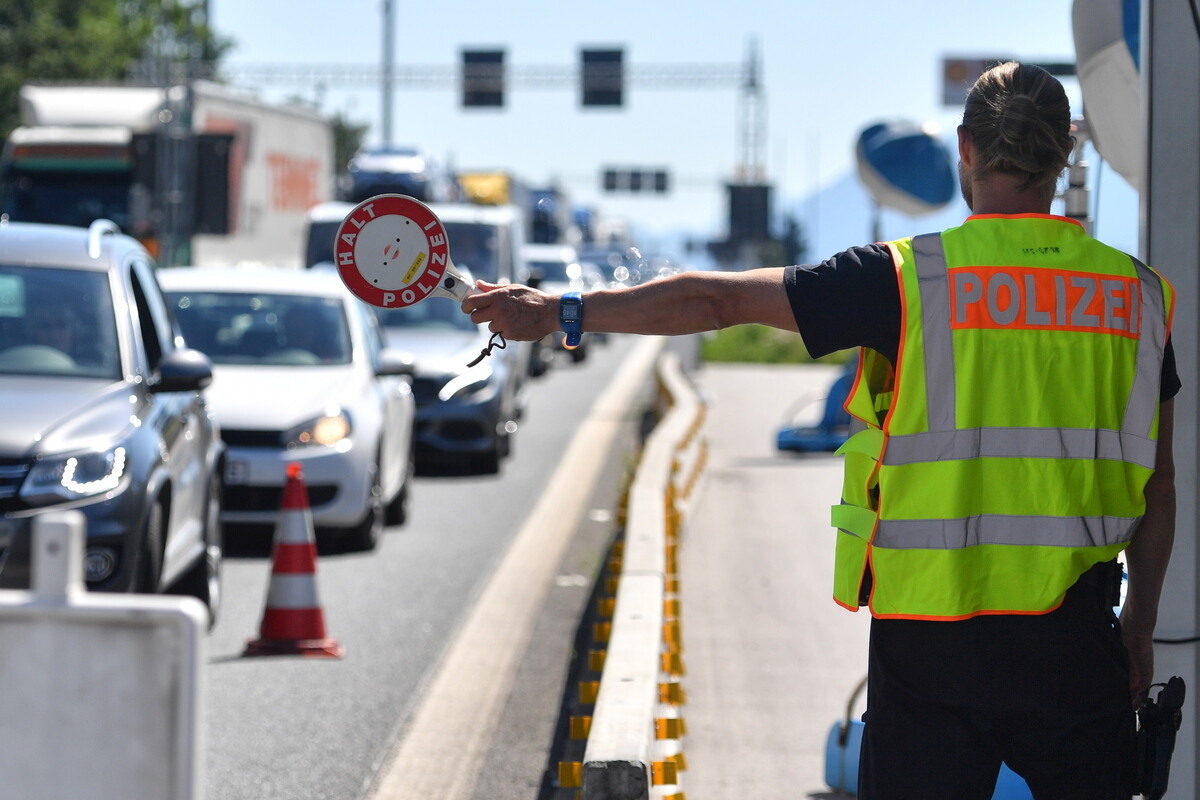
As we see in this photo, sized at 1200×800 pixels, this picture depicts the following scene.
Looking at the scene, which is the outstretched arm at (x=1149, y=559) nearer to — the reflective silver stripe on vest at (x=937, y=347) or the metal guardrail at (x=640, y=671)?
the reflective silver stripe on vest at (x=937, y=347)

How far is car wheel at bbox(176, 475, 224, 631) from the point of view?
8.50m

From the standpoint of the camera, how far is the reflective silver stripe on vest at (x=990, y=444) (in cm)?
317

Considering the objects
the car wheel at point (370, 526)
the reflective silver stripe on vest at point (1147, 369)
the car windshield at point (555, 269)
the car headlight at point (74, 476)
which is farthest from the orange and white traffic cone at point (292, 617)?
the car windshield at point (555, 269)

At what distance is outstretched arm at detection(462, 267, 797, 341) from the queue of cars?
0.71ft

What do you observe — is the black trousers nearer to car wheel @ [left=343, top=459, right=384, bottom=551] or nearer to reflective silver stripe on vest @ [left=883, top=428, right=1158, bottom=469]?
reflective silver stripe on vest @ [left=883, top=428, right=1158, bottom=469]

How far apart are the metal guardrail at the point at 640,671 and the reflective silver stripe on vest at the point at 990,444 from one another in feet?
4.12

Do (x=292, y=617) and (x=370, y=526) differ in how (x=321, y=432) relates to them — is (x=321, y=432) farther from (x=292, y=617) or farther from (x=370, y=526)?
(x=292, y=617)

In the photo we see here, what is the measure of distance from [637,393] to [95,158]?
8.14 meters

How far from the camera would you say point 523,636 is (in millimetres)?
8672

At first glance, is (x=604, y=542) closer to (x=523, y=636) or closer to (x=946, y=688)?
(x=523, y=636)

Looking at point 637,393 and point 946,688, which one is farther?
A: point 637,393

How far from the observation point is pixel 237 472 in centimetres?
1070

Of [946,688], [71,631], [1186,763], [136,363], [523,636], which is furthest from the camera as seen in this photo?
[523,636]

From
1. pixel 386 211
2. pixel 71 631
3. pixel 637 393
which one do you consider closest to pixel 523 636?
pixel 386 211
